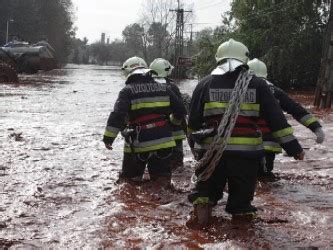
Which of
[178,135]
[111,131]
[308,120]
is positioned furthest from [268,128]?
[178,135]

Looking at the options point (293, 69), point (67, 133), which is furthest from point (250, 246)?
point (293, 69)

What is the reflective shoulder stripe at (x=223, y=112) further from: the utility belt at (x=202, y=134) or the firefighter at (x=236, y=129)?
the utility belt at (x=202, y=134)

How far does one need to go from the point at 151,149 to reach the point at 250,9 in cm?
2845

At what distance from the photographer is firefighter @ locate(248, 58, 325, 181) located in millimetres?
4648

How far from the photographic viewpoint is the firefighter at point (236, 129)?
4.04 meters

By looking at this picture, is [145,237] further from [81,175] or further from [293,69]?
[293,69]

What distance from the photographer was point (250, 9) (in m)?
32.4

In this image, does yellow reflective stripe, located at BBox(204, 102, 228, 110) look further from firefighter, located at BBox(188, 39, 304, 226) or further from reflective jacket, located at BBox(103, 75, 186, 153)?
reflective jacket, located at BBox(103, 75, 186, 153)

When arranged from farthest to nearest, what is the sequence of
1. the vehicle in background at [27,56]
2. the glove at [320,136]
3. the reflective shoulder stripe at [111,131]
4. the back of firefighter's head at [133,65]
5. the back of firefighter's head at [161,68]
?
the vehicle in background at [27,56] → the back of firefighter's head at [161,68] → the back of firefighter's head at [133,65] → the reflective shoulder stripe at [111,131] → the glove at [320,136]

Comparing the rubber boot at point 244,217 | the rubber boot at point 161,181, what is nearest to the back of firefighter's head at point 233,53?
the rubber boot at point 244,217

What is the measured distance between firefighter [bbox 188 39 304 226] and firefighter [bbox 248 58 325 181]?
602 millimetres

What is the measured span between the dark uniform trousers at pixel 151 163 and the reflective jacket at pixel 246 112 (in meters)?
1.44

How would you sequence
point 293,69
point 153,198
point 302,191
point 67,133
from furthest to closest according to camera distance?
1. point 293,69
2. point 67,133
3. point 302,191
4. point 153,198

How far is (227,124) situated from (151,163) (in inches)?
70.3
